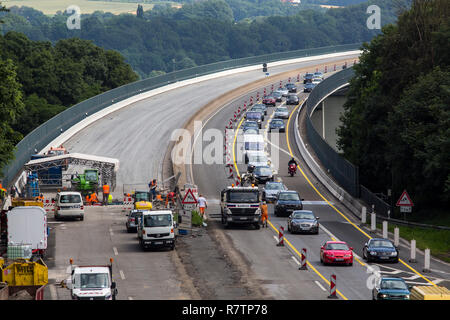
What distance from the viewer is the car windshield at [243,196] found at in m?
47.8

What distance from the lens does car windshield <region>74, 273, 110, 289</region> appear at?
28.0m

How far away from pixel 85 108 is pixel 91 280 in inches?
2575

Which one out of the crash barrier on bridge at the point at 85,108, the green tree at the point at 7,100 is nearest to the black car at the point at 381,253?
the green tree at the point at 7,100

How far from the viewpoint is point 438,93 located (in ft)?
190

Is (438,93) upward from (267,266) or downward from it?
upward

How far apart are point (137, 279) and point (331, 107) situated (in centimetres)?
8713

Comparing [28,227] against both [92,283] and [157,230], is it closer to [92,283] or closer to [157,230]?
[157,230]

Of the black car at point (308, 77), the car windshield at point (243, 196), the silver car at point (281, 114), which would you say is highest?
the black car at point (308, 77)

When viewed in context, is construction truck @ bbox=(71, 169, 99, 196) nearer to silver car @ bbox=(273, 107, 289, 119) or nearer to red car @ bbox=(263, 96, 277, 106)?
silver car @ bbox=(273, 107, 289, 119)

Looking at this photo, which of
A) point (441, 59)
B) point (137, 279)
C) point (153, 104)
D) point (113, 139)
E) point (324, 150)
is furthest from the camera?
point (153, 104)

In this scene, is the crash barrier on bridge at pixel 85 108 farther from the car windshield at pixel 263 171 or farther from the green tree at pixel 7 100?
the car windshield at pixel 263 171

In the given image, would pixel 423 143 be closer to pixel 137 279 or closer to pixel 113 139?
pixel 137 279
